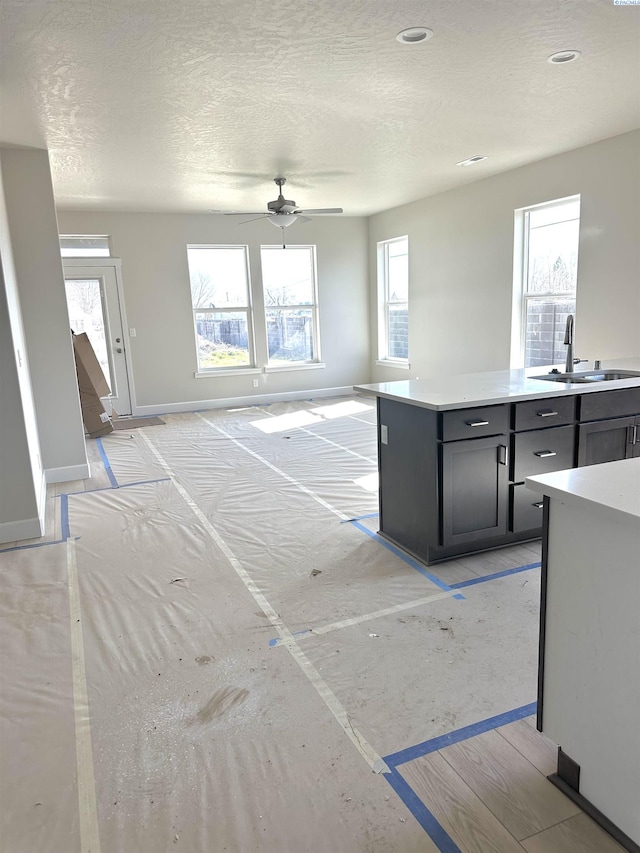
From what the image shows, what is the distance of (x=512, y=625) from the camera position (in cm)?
243

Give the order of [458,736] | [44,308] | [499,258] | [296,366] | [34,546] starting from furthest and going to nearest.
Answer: [296,366] < [499,258] < [44,308] < [34,546] < [458,736]

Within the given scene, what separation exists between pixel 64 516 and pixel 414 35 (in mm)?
3746

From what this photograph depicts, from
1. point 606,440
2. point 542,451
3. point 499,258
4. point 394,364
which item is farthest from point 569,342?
point 394,364

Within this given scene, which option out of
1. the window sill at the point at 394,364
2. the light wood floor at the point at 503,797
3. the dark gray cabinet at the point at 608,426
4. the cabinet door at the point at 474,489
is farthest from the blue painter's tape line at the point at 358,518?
the window sill at the point at 394,364

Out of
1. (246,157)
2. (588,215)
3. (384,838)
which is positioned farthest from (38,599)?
(588,215)

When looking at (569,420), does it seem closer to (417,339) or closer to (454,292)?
(454,292)

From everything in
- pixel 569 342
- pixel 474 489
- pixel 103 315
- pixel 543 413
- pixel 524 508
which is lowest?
pixel 524 508

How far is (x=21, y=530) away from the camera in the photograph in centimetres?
363

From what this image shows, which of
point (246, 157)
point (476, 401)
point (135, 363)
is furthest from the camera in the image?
point (135, 363)

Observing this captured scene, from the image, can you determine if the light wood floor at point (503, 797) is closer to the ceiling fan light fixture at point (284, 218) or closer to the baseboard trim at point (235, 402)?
the ceiling fan light fixture at point (284, 218)

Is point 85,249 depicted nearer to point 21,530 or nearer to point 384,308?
point 384,308

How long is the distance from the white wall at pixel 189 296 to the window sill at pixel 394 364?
0.33m

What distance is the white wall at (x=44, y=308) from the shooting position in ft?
14.5

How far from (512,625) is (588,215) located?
159 inches
